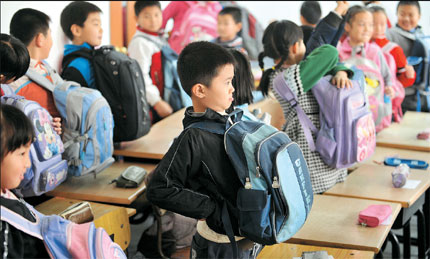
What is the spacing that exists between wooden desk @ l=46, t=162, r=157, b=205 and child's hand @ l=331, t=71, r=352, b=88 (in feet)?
3.50

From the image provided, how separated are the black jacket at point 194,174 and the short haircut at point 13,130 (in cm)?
55

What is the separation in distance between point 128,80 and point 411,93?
2.73m

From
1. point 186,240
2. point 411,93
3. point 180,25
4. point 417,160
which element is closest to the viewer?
point 186,240

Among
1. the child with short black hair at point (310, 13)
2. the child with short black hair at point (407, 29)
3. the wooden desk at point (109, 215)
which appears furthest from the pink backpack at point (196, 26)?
the wooden desk at point (109, 215)

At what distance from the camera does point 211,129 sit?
7.02 ft

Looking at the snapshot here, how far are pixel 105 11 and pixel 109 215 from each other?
309 centimetres

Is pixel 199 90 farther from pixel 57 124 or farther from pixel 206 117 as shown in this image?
pixel 57 124

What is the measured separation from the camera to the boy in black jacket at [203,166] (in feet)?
6.92

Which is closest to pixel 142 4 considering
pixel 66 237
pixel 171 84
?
pixel 171 84

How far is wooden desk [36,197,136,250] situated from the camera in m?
2.76

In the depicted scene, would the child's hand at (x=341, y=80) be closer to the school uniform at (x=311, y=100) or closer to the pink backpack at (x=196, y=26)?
the school uniform at (x=311, y=100)

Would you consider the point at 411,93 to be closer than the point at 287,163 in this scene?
No

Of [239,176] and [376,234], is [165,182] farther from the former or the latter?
[376,234]

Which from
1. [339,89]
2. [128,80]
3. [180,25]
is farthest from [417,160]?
[180,25]
